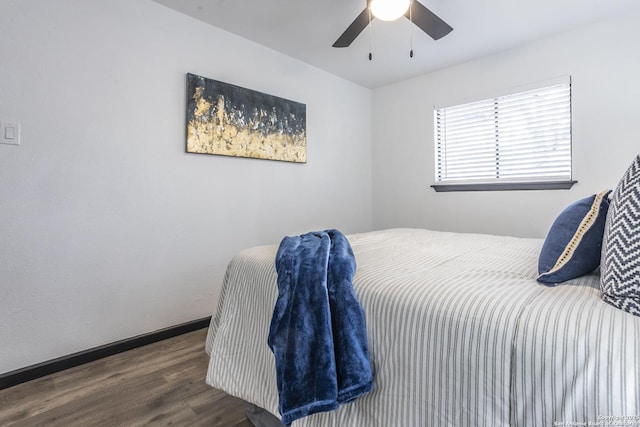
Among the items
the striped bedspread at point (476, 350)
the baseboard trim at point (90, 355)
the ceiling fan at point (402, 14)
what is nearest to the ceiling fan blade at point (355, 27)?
the ceiling fan at point (402, 14)

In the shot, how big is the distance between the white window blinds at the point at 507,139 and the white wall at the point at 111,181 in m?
1.87

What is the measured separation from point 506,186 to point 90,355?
3.51 m

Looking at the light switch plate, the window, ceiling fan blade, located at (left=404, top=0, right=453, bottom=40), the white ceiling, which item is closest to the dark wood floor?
the light switch plate

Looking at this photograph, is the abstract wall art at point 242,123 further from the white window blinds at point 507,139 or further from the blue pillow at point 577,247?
the blue pillow at point 577,247

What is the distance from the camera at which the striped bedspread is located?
2.13 feet

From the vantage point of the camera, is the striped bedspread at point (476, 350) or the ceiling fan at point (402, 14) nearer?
the striped bedspread at point (476, 350)

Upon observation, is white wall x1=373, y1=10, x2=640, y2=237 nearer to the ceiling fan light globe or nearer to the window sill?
the window sill

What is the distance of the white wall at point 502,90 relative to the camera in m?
2.45

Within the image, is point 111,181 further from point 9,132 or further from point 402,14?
point 402,14

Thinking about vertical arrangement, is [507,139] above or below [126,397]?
above

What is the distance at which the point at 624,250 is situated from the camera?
78cm

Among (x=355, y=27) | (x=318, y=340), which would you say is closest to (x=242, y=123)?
(x=355, y=27)

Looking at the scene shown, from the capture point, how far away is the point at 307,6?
7.42 feet

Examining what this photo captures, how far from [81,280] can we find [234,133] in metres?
1.49
